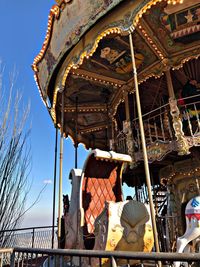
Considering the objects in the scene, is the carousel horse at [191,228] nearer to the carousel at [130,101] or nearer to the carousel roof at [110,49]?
the carousel at [130,101]

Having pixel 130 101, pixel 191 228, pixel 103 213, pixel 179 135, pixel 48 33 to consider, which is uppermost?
pixel 48 33

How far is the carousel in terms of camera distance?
475cm

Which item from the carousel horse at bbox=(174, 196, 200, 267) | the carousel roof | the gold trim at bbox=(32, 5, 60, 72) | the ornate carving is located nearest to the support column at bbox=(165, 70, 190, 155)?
the ornate carving

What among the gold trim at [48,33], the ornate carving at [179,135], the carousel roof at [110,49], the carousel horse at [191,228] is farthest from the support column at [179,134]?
the gold trim at [48,33]

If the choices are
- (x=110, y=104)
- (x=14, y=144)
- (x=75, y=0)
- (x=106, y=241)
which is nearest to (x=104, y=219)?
(x=106, y=241)

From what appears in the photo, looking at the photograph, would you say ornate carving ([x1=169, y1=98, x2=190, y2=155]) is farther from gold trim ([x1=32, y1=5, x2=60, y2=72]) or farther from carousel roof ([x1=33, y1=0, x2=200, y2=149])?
gold trim ([x1=32, y1=5, x2=60, y2=72])

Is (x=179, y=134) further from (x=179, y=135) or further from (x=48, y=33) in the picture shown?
(x=48, y=33)

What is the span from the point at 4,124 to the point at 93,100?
6.53 meters

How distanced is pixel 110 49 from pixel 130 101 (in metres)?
3.08

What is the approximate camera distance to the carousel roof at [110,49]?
20.5 ft

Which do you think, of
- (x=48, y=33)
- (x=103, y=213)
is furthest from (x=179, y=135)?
(x=48, y=33)

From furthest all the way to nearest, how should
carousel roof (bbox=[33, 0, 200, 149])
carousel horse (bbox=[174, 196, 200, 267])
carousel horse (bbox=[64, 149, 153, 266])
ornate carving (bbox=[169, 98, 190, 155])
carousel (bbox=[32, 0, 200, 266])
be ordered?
ornate carving (bbox=[169, 98, 190, 155]), carousel roof (bbox=[33, 0, 200, 149]), carousel horse (bbox=[174, 196, 200, 267]), carousel (bbox=[32, 0, 200, 266]), carousel horse (bbox=[64, 149, 153, 266])

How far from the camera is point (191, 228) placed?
17.6 feet

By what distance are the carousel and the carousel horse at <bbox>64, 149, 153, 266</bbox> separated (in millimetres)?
19
